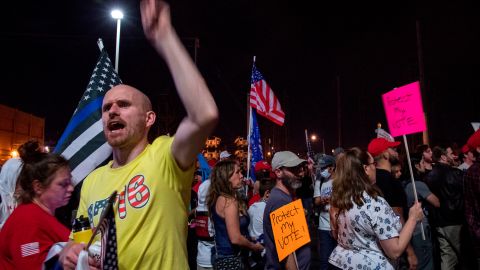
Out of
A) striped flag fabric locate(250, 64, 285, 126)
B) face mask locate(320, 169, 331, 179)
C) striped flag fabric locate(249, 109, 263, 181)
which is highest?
striped flag fabric locate(250, 64, 285, 126)

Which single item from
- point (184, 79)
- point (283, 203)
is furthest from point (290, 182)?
point (184, 79)

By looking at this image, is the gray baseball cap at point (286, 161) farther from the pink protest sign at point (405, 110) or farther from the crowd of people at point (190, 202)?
the pink protest sign at point (405, 110)

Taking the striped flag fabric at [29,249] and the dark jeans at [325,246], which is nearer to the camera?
the striped flag fabric at [29,249]

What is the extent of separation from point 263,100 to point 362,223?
716 centimetres

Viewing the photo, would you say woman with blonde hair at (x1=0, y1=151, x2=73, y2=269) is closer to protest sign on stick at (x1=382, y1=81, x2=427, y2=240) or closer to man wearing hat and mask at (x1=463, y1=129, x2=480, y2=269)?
protest sign on stick at (x1=382, y1=81, x2=427, y2=240)

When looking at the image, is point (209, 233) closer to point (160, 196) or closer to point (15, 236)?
point (15, 236)

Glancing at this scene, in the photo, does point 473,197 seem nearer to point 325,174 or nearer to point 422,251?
point 422,251

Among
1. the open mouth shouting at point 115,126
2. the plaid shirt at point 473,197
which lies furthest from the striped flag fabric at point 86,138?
the plaid shirt at point 473,197

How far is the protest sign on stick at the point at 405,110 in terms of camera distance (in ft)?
19.9

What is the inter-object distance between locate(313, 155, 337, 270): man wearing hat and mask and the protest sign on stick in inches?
69.9

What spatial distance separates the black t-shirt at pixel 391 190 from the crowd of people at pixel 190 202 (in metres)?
0.02

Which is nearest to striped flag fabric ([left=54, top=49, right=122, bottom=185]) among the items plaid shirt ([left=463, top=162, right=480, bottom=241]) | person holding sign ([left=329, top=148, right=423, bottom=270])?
person holding sign ([left=329, top=148, right=423, bottom=270])

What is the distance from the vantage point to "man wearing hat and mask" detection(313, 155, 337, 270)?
7641 millimetres

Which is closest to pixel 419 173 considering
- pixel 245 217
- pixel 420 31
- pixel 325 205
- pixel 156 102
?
pixel 325 205
